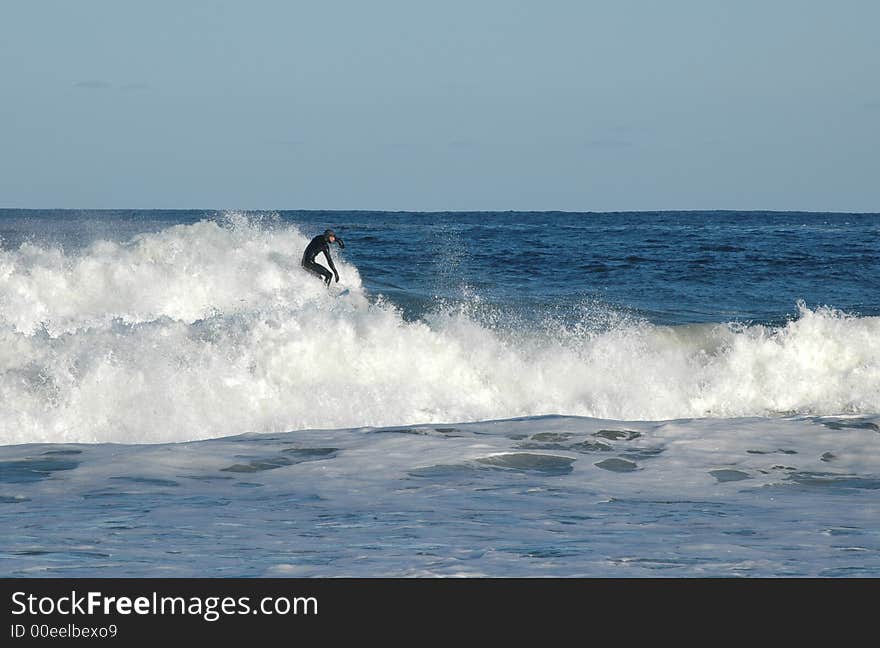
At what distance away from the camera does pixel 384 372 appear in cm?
1302

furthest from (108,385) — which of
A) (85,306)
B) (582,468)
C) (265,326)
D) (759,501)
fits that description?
(85,306)

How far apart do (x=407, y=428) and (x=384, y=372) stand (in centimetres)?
280

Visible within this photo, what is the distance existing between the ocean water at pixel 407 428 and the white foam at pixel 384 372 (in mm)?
39

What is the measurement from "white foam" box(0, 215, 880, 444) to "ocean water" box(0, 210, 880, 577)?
39 mm

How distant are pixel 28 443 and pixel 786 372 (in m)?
9.24

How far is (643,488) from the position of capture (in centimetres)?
768

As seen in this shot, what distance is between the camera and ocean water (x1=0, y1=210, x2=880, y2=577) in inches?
231
